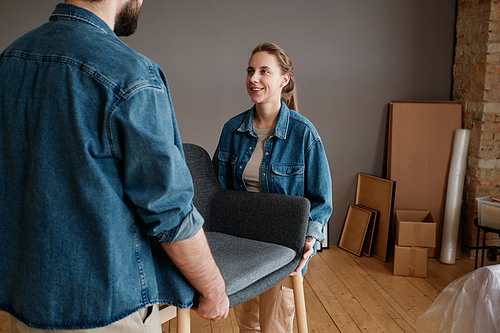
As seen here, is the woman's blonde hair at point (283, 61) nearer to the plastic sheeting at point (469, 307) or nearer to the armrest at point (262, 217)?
the armrest at point (262, 217)

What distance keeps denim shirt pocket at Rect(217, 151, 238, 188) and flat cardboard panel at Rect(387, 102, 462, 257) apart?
217 cm

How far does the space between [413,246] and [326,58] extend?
1.69m

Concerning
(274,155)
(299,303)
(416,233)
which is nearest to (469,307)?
(299,303)

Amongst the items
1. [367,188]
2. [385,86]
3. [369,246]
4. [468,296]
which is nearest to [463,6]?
[385,86]

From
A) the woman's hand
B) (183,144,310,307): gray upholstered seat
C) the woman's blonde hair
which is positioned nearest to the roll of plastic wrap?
the woman's blonde hair

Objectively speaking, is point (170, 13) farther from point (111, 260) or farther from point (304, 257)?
point (111, 260)

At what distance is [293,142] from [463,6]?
9.12 ft

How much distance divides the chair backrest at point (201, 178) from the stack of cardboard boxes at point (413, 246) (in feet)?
6.64

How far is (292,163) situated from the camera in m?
1.66

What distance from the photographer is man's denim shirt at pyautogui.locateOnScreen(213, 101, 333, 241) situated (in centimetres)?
161

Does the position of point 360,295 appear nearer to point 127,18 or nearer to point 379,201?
point 379,201

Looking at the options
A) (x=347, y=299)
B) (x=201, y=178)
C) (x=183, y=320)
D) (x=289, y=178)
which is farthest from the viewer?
(x=347, y=299)

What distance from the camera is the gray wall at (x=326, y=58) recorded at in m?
3.26

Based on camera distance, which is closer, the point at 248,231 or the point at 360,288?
the point at 248,231
